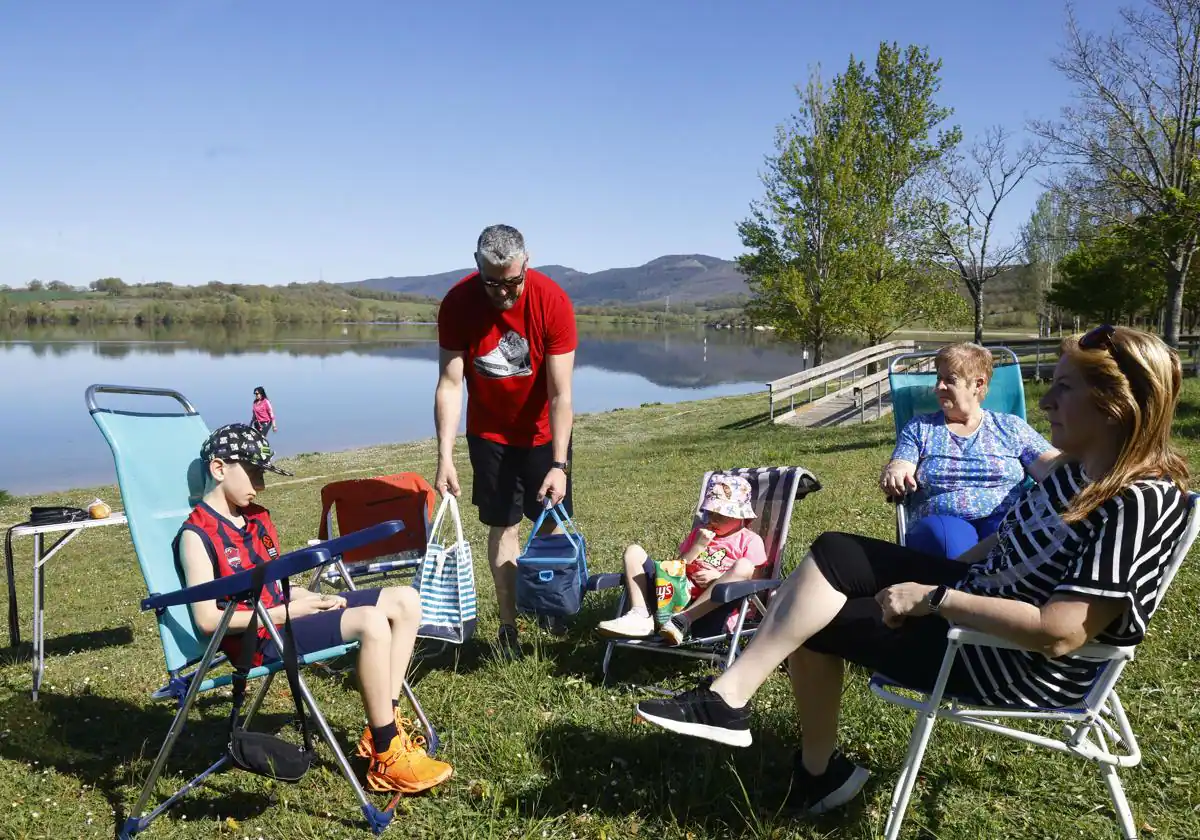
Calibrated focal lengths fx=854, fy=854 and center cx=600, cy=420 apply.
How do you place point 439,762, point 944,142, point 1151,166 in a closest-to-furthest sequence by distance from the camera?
point 439,762 → point 1151,166 → point 944,142

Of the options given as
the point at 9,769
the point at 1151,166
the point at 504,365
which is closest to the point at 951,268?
the point at 1151,166

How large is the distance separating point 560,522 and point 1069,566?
2515 millimetres

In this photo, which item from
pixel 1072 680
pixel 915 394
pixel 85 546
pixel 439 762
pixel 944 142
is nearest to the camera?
pixel 1072 680

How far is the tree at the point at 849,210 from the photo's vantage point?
24.1 metres

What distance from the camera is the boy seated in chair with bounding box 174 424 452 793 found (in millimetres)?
3057

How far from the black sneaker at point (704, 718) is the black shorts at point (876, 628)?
0.33m

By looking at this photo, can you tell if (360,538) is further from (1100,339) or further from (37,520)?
(37,520)

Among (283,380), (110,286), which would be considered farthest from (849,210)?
(110,286)

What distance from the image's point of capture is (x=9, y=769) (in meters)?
3.44

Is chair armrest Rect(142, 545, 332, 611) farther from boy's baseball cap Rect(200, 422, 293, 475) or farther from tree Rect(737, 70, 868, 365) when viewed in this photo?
tree Rect(737, 70, 868, 365)

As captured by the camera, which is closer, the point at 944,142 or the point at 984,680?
the point at 984,680

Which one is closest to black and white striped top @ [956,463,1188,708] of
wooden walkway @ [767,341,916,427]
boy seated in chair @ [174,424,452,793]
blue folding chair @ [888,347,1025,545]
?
boy seated in chair @ [174,424,452,793]

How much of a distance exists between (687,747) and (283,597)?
1655 mm

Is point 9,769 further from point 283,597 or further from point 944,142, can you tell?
point 944,142
